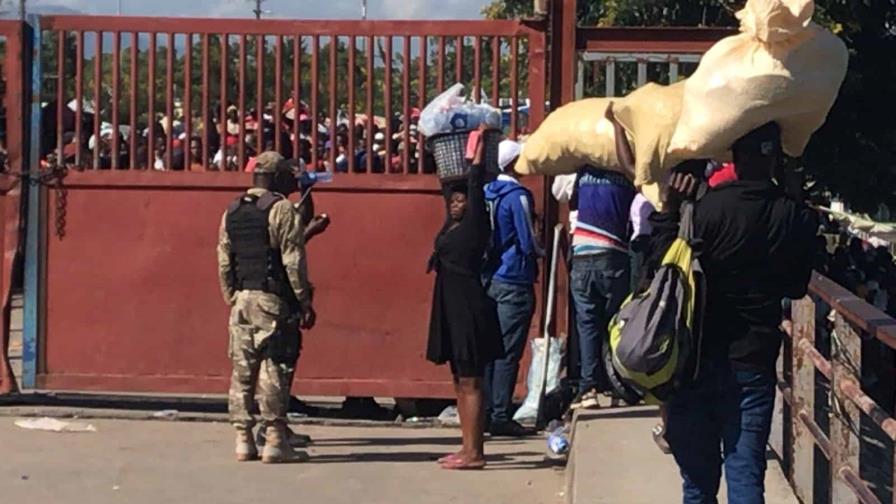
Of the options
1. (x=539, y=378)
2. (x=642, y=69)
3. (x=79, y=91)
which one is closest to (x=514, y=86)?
(x=642, y=69)

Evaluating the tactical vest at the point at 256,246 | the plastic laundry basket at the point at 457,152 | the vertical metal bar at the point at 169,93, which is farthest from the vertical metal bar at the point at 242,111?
the plastic laundry basket at the point at 457,152

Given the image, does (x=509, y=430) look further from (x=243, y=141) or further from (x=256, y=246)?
(x=243, y=141)

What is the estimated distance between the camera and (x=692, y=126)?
17.5 ft

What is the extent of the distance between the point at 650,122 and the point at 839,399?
6.49 ft

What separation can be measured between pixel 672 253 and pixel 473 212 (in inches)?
129

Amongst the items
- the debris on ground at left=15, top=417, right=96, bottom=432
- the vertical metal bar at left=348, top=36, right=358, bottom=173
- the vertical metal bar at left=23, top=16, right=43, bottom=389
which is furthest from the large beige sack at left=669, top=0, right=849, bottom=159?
the vertical metal bar at left=23, top=16, right=43, bottom=389

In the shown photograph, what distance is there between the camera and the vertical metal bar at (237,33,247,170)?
969cm

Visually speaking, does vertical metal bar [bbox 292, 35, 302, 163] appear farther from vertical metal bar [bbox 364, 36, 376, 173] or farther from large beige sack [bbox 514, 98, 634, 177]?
large beige sack [bbox 514, 98, 634, 177]

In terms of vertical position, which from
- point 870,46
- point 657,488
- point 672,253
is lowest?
point 657,488

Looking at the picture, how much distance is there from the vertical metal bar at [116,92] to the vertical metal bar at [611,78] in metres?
3.16

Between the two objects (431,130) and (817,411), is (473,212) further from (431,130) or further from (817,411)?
(817,411)

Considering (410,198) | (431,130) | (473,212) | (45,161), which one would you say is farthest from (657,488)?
(45,161)

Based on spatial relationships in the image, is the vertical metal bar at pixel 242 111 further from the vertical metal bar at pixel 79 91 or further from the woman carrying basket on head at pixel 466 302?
the woman carrying basket on head at pixel 466 302

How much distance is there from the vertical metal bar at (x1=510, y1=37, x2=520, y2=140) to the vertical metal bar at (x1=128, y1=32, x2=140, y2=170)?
7.92ft
